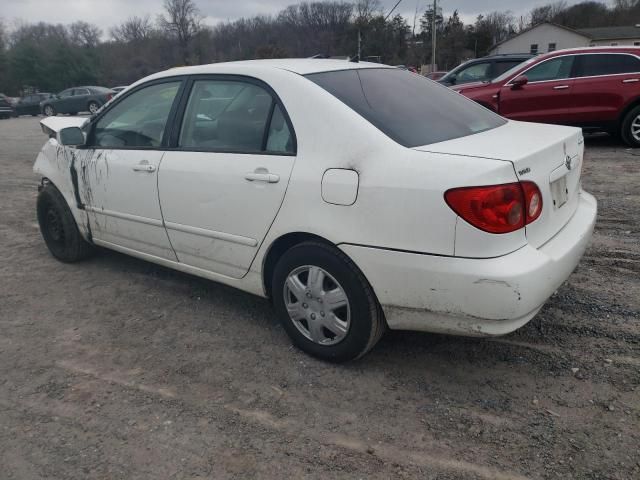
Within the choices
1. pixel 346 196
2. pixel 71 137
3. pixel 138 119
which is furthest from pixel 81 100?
pixel 346 196

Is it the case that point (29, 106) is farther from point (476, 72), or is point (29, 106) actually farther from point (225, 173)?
point (225, 173)

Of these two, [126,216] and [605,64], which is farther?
[605,64]

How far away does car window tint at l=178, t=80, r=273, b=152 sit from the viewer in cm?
305

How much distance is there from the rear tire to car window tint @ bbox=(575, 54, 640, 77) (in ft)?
2.14

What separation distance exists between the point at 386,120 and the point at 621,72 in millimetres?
7360

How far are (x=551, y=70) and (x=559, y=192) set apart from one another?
23.3ft

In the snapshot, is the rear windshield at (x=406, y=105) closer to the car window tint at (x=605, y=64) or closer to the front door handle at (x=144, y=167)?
the front door handle at (x=144, y=167)

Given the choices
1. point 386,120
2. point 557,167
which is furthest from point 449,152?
point 557,167

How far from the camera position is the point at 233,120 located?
318 cm

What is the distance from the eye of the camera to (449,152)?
8.05ft

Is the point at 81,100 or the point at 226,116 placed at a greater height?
the point at 81,100

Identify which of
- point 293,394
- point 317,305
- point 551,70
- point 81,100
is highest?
point 81,100

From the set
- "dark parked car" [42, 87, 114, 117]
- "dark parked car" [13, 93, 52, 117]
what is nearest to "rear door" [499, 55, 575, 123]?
"dark parked car" [42, 87, 114, 117]

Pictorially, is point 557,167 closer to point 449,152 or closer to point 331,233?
point 449,152
